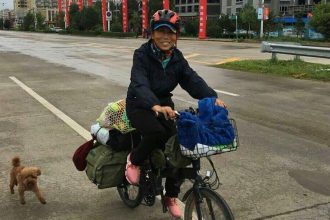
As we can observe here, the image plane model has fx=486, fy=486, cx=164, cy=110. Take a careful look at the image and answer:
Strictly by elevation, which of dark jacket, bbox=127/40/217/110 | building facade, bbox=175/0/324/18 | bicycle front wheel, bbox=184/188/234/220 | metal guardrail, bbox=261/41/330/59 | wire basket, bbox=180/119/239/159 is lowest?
bicycle front wheel, bbox=184/188/234/220

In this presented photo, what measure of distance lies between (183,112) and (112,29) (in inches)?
2839

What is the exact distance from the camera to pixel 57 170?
232 inches

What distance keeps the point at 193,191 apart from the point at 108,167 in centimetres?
96

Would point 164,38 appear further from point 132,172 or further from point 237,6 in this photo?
point 237,6

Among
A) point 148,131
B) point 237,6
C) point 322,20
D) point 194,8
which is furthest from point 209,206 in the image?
point 194,8

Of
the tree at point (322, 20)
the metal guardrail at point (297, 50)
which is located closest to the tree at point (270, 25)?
the tree at point (322, 20)

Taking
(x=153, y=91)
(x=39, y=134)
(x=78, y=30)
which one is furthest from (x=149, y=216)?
(x=78, y=30)

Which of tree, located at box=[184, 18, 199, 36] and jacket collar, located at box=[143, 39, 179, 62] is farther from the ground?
tree, located at box=[184, 18, 199, 36]

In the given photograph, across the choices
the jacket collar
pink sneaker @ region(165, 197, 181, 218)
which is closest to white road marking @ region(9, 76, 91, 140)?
pink sneaker @ region(165, 197, 181, 218)

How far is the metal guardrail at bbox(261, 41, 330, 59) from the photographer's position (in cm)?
1512

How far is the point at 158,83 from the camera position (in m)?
3.84

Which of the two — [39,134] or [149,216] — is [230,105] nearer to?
[39,134]

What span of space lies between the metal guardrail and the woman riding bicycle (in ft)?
39.2

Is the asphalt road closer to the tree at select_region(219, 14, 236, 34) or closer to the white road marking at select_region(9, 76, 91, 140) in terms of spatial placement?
the white road marking at select_region(9, 76, 91, 140)
